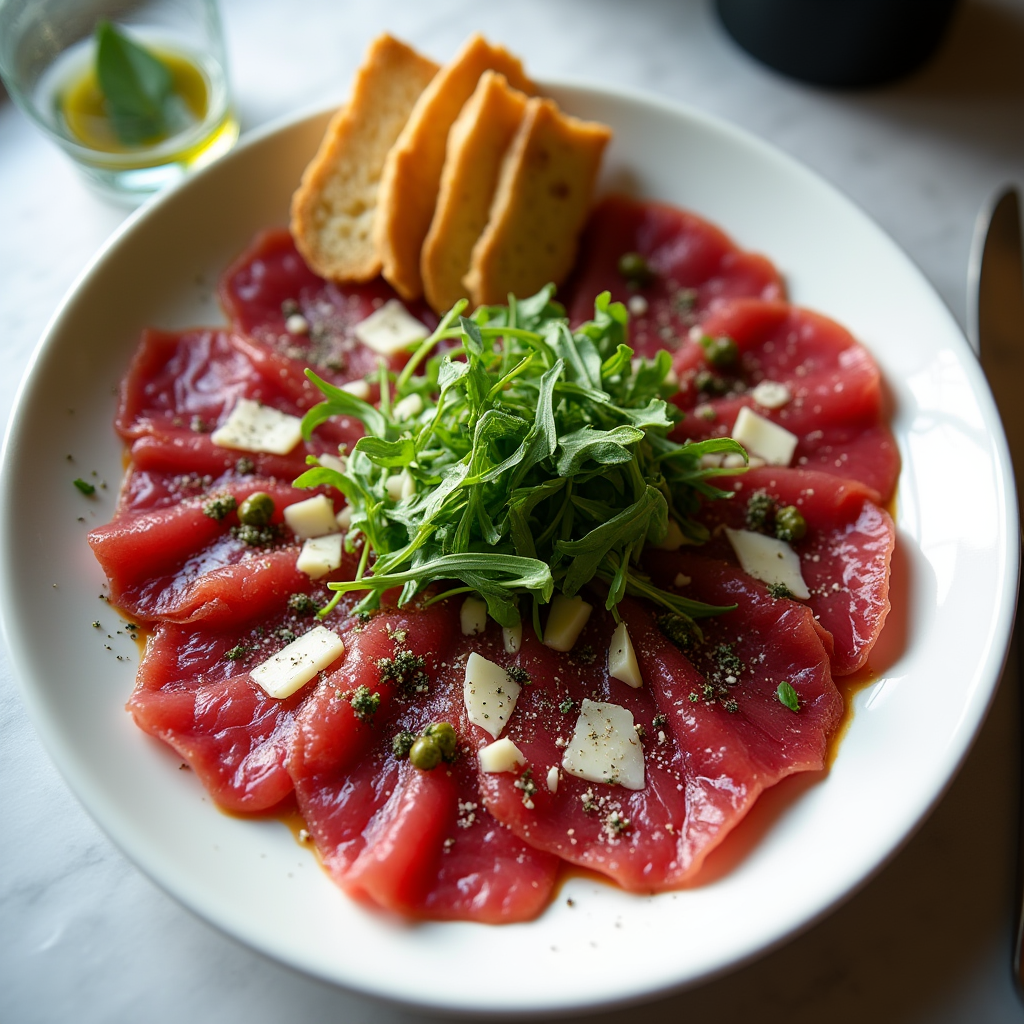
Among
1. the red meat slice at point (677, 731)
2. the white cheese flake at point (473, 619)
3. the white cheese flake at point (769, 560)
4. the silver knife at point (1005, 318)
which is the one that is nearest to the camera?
the red meat slice at point (677, 731)

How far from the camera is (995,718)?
2.99 m

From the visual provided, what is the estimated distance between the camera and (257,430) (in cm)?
316

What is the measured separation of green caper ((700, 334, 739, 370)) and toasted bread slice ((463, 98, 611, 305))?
2.16 feet

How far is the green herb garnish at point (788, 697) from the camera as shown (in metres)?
2.68

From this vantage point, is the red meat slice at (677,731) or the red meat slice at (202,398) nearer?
the red meat slice at (677,731)

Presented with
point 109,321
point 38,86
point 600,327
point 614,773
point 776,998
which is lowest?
point 776,998

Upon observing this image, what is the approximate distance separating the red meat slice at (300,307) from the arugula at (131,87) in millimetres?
827

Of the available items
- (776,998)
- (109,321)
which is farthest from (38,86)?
(776,998)

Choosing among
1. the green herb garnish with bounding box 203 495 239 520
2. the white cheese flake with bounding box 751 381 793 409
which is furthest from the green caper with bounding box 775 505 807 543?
the green herb garnish with bounding box 203 495 239 520

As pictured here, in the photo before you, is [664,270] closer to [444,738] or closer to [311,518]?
[311,518]

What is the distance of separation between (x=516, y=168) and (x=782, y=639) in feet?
6.34

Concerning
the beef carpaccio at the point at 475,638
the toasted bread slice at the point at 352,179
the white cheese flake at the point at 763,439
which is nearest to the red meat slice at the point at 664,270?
the beef carpaccio at the point at 475,638

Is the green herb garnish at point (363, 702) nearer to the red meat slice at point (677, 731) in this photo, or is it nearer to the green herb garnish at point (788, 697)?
the red meat slice at point (677, 731)

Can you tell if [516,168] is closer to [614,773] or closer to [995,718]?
[614,773]
